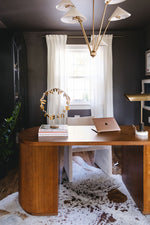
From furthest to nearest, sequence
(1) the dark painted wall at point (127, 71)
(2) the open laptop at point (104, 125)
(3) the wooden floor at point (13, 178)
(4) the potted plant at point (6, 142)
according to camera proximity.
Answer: (1) the dark painted wall at point (127, 71)
(4) the potted plant at point (6, 142)
(3) the wooden floor at point (13, 178)
(2) the open laptop at point (104, 125)

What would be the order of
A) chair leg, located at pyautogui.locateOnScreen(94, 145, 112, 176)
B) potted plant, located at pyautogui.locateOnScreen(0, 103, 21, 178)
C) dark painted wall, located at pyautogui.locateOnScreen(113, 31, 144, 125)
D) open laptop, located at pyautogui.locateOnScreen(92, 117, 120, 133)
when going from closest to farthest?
open laptop, located at pyautogui.locateOnScreen(92, 117, 120, 133)
potted plant, located at pyautogui.locateOnScreen(0, 103, 21, 178)
chair leg, located at pyautogui.locateOnScreen(94, 145, 112, 176)
dark painted wall, located at pyautogui.locateOnScreen(113, 31, 144, 125)

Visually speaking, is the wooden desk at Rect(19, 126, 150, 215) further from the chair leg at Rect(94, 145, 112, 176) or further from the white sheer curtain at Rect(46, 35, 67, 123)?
the white sheer curtain at Rect(46, 35, 67, 123)

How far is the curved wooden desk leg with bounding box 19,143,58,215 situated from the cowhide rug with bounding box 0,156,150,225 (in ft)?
0.33

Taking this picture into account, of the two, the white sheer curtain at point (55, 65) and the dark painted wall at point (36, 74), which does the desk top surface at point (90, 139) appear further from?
the dark painted wall at point (36, 74)

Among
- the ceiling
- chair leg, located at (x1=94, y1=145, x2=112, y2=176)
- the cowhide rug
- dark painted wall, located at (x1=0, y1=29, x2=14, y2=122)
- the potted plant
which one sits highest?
the ceiling

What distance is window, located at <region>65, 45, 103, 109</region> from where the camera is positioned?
4.34 m

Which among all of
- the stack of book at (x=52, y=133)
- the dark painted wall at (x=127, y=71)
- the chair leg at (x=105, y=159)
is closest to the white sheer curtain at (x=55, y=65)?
the dark painted wall at (x=127, y=71)

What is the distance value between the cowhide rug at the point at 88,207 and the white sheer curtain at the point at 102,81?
69.4 inches

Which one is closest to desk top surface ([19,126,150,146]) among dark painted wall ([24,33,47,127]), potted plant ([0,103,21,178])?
potted plant ([0,103,21,178])

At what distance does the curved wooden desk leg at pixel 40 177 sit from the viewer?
199 cm

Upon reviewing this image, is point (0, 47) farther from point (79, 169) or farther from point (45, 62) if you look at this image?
point (79, 169)

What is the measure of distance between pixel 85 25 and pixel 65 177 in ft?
8.83

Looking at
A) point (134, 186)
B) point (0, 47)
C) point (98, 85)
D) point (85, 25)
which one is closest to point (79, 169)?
point (134, 186)

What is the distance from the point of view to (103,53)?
4.34 metres
